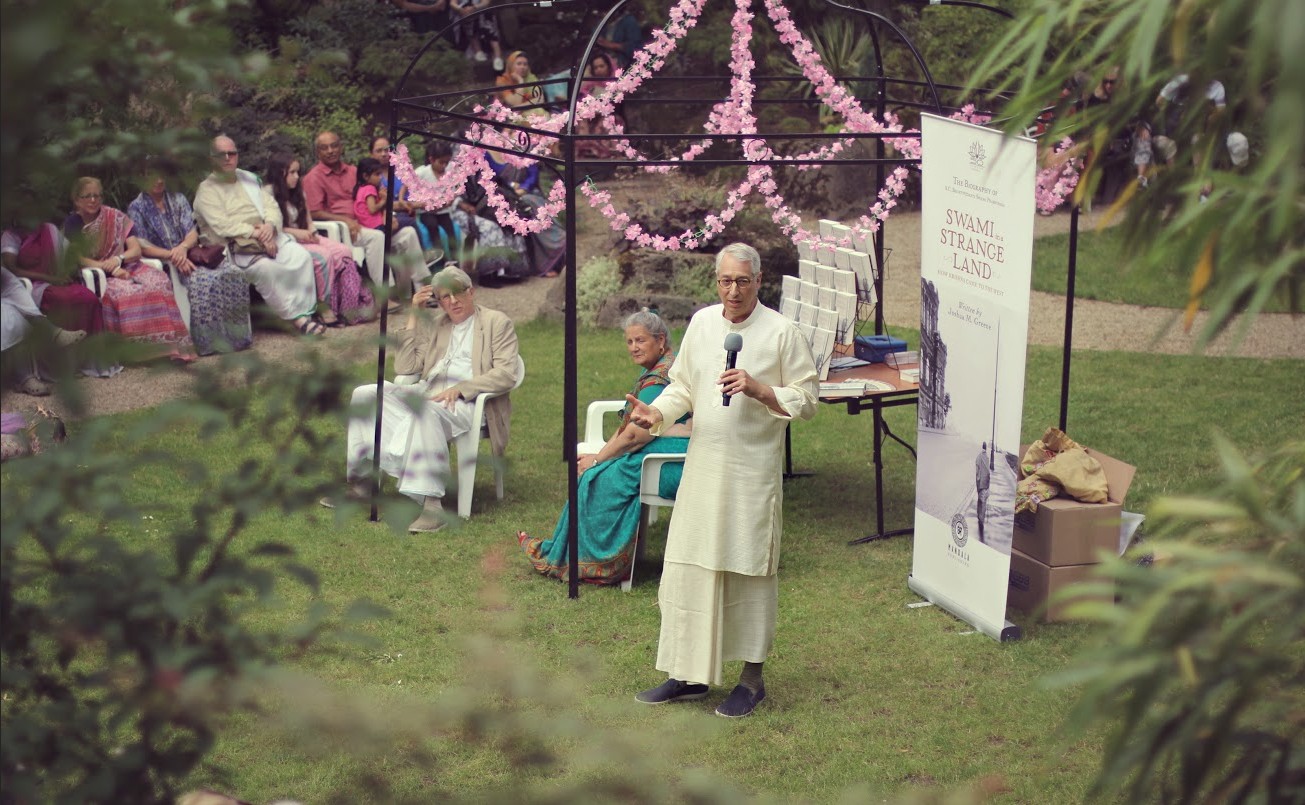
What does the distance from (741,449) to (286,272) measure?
21.4ft

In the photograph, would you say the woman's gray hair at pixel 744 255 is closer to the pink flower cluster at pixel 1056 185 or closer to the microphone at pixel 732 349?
the microphone at pixel 732 349

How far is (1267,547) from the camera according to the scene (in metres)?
2.16

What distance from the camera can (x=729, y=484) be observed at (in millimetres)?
5293

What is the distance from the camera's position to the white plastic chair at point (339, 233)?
12.2 m

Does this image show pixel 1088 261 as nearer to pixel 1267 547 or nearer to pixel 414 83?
pixel 414 83

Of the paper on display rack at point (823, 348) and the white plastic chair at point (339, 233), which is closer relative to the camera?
the paper on display rack at point (823, 348)

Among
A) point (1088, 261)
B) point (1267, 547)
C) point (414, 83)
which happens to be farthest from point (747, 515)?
point (414, 83)

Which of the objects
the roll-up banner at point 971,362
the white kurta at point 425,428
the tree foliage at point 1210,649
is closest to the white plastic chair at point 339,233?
the white kurta at point 425,428

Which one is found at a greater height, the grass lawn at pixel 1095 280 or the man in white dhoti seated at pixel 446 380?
the man in white dhoti seated at pixel 446 380

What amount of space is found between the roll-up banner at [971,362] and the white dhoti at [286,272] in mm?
5963

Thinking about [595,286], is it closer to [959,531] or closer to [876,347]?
[876,347]

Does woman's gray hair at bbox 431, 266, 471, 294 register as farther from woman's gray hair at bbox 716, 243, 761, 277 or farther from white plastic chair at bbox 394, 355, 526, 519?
woman's gray hair at bbox 716, 243, 761, 277

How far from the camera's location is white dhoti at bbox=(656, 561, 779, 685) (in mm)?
5363

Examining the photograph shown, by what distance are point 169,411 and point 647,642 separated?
4351 mm
